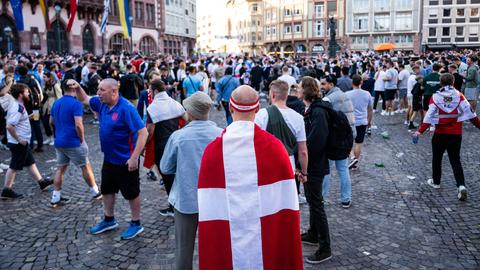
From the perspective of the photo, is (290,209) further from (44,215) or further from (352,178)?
(352,178)

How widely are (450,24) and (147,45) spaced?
154ft

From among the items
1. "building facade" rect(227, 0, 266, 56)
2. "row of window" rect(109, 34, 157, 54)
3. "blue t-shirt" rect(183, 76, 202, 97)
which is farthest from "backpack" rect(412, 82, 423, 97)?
"building facade" rect(227, 0, 266, 56)

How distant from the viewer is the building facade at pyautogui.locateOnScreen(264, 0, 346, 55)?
72438 mm

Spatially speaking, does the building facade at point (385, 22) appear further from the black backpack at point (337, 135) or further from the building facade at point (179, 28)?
the black backpack at point (337, 135)

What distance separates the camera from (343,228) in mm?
5656

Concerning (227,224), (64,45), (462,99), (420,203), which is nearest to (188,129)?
(227,224)

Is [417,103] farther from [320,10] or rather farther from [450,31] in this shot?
[320,10]

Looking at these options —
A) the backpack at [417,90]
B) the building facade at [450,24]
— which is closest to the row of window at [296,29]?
the building facade at [450,24]

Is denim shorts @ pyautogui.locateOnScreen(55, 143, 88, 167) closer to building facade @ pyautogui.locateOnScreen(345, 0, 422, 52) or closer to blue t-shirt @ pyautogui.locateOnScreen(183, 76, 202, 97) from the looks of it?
blue t-shirt @ pyautogui.locateOnScreen(183, 76, 202, 97)

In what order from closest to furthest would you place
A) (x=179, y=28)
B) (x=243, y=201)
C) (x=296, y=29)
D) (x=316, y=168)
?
(x=243, y=201) → (x=316, y=168) → (x=179, y=28) → (x=296, y=29)

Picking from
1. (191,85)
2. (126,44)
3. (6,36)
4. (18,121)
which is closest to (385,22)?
(126,44)

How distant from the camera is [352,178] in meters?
8.05

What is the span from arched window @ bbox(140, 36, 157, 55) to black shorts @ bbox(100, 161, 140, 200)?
48.3m

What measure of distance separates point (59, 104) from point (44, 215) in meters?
1.58
